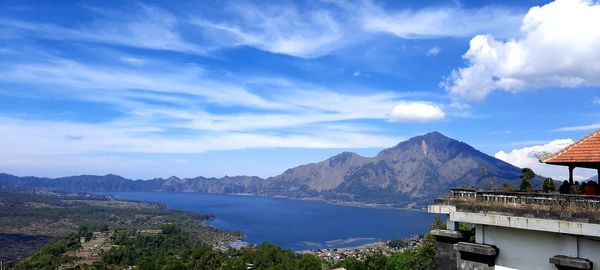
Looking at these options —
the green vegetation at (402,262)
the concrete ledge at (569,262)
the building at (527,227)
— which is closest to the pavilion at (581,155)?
the building at (527,227)

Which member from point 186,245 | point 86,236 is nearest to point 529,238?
point 186,245

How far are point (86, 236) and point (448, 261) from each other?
122082mm

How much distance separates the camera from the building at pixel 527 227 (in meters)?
8.38

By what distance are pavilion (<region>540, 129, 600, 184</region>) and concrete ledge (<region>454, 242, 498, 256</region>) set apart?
7.63 ft

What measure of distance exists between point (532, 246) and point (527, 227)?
42 centimetres

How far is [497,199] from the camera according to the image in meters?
9.98

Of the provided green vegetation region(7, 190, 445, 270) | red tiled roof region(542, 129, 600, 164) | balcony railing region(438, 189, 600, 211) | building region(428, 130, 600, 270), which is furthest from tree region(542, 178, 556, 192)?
green vegetation region(7, 190, 445, 270)

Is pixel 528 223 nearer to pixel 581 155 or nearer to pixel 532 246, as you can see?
pixel 532 246

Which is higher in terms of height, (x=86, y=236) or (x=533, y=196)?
(x=533, y=196)

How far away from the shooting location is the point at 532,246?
30.1 ft

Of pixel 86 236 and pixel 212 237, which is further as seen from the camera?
pixel 212 237

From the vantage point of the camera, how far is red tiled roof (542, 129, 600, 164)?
31.5ft

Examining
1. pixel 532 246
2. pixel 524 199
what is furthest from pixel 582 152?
pixel 532 246

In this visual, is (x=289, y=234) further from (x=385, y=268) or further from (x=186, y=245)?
(x=385, y=268)
